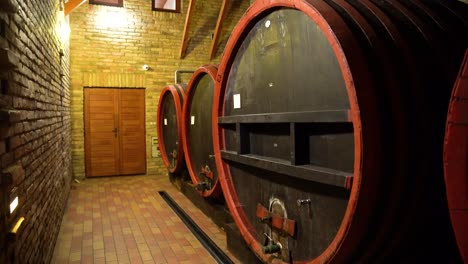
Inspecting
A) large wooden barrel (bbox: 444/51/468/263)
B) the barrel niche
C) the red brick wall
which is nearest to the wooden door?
the barrel niche

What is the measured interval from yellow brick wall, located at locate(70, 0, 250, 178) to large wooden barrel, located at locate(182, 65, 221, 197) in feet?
12.5

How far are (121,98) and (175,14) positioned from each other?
2349mm

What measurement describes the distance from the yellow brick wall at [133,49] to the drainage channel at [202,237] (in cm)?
330

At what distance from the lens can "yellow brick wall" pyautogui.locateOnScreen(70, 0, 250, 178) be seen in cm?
698

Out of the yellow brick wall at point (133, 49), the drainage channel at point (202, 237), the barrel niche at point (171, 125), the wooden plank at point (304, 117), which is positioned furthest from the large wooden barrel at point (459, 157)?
the yellow brick wall at point (133, 49)

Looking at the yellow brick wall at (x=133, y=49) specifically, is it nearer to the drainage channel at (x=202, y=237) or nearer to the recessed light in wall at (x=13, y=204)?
the drainage channel at (x=202, y=237)

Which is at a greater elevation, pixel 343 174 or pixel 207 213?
pixel 343 174

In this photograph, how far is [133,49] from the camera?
7.41 meters

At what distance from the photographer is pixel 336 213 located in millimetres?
1430

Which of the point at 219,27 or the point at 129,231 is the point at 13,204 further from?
the point at 219,27

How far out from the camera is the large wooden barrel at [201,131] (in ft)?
11.3

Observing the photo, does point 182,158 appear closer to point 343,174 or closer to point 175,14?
point 343,174

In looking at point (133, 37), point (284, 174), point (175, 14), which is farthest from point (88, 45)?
point (284, 174)

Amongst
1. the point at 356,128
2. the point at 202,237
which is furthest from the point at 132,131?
the point at 356,128
